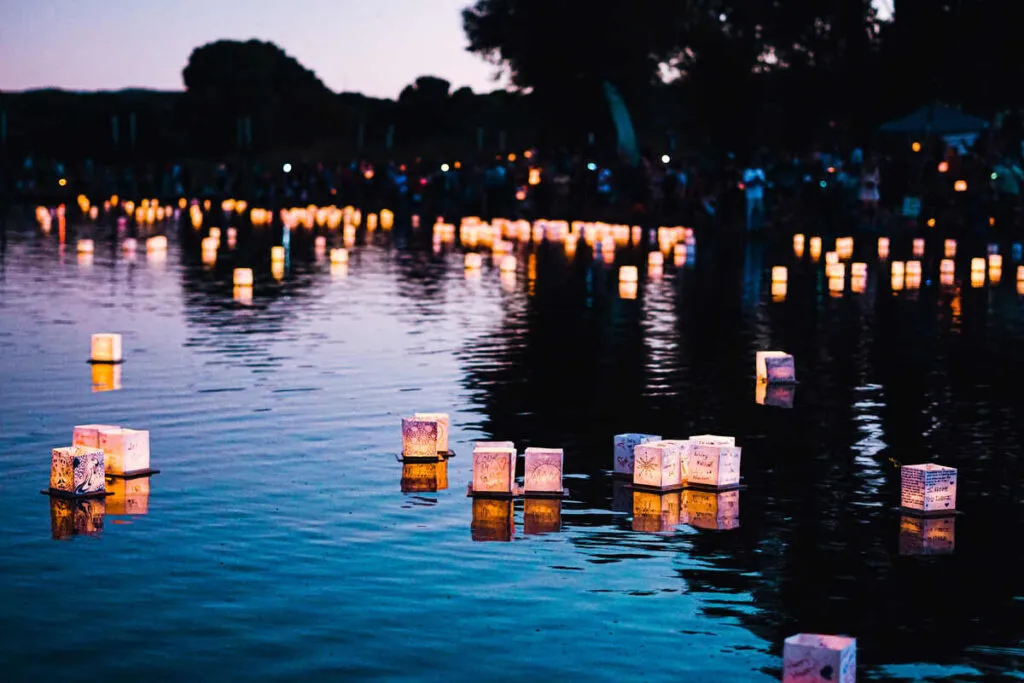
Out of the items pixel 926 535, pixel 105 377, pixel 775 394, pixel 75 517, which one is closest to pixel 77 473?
pixel 75 517

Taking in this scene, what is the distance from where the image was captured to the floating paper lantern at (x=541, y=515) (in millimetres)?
10625

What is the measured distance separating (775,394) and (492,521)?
6540 millimetres

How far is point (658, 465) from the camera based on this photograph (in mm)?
11758

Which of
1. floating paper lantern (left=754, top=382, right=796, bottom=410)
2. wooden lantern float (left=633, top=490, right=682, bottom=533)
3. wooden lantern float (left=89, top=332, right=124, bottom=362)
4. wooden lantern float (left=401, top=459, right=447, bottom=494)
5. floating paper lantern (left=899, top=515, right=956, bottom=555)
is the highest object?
wooden lantern float (left=89, top=332, right=124, bottom=362)

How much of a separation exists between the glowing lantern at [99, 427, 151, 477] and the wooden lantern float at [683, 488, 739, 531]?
373 centimetres

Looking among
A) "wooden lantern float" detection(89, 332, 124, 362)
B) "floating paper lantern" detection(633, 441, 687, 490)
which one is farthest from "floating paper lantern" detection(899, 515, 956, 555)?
"wooden lantern float" detection(89, 332, 124, 362)

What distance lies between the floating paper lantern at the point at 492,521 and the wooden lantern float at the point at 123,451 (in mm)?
2410

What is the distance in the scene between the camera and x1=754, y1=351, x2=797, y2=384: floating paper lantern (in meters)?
17.4

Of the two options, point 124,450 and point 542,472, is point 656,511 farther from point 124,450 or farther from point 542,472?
point 124,450

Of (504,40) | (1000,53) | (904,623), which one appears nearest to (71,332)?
(904,623)

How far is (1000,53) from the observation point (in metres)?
58.7

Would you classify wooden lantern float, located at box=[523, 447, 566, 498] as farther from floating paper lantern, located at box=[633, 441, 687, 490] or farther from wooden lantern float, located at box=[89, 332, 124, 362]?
wooden lantern float, located at box=[89, 332, 124, 362]

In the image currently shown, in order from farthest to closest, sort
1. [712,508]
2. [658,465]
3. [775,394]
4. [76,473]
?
[775,394] < [658,465] < [712,508] < [76,473]

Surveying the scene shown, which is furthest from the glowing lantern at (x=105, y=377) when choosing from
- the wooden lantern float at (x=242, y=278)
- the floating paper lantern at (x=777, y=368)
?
the wooden lantern float at (x=242, y=278)
